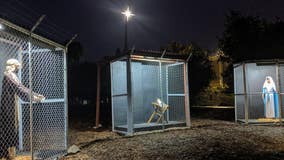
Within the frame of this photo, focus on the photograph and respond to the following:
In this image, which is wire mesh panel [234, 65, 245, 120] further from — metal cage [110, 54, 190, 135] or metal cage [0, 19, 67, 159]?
metal cage [0, 19, 67, 159]

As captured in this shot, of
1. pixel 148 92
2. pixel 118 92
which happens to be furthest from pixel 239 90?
pixel 118 92

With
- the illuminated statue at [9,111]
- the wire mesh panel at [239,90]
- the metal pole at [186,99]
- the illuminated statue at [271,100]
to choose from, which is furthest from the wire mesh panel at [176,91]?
the illuminated statue at [9,111]

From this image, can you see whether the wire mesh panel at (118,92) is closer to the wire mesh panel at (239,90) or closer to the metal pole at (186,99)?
the metal pole at (186,99)

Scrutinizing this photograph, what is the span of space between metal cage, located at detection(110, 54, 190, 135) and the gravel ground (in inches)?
60.9

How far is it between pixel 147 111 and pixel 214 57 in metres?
18.0

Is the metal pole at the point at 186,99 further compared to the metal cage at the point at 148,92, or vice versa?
the metal pole at the point at 186,99

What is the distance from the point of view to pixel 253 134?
8203mm

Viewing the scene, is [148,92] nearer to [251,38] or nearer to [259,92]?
[259,92]

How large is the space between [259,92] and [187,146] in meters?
6.88

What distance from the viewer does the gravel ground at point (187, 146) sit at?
568 cm

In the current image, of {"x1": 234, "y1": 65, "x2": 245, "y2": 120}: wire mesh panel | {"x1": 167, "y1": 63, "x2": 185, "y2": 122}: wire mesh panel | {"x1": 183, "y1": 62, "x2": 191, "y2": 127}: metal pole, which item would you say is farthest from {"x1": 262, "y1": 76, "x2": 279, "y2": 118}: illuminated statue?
{"x1": 183, "y1": 62, "x2": 191, "y2": 127}: metal pole

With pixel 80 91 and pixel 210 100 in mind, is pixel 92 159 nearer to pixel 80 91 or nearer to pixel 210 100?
pixel 210 100

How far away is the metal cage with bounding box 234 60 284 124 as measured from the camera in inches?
431

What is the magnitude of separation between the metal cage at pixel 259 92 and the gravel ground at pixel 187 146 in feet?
9.27
